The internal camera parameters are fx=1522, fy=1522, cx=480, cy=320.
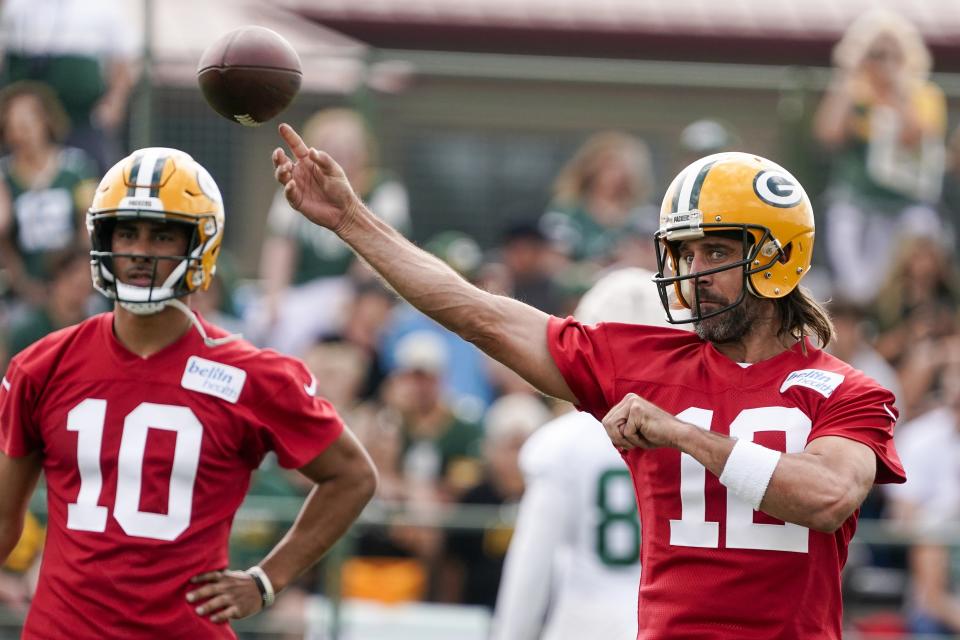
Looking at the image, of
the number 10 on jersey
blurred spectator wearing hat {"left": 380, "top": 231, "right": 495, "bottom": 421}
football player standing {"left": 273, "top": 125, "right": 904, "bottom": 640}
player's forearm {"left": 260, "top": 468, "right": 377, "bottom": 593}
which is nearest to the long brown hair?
football player standing {"left": 273, "top": 125, "right": 904, "bottom": 640}

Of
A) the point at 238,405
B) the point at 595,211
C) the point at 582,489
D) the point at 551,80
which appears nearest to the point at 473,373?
the point at 595,211

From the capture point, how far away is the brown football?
4.64 m

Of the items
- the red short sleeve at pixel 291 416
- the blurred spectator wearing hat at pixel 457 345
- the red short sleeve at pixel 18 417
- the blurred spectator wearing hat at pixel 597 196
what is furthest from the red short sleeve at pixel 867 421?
the blurred spectator wearing hat at pixel 597 196

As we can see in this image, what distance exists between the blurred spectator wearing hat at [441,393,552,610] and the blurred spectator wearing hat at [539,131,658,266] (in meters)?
1.28

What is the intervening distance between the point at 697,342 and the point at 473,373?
5179 millimetres

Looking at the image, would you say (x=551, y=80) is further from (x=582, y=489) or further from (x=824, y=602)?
(x=824, y=602)

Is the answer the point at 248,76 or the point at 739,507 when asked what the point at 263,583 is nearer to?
the point at 248,76

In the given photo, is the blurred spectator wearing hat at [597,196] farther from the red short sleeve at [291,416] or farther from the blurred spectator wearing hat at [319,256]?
the red short sleeve at [291,416]

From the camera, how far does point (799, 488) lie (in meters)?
3.89

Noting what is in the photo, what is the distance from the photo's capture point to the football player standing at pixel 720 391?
397 cm

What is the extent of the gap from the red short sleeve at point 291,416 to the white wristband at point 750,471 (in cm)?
169

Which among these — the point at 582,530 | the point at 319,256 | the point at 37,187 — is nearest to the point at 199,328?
the point at 582,530

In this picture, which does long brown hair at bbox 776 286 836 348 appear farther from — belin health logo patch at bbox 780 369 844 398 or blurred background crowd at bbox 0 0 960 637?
blurred background crowd at bbox 0 0 960 637

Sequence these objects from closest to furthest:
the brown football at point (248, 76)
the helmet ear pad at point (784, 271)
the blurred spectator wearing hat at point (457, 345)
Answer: the helmet ear pad at point (784, 271), the brown football at point (248, 76), the blurred spectator wearing hat at point (457, 345)
